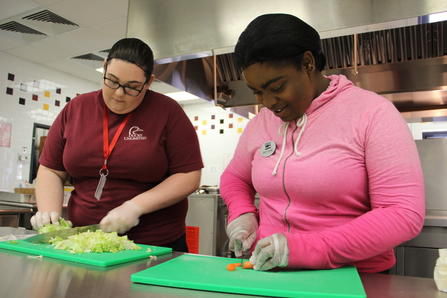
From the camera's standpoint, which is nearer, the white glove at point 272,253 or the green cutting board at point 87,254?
the white glove at point 272,253

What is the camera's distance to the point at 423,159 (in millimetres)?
2316

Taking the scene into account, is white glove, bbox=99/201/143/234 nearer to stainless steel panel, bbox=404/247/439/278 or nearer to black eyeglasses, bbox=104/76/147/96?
black eyeglasses, bbox=104/76/147/96

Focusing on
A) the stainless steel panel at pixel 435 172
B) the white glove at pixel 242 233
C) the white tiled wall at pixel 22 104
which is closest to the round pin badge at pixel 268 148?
the white glove at pixel 242 233

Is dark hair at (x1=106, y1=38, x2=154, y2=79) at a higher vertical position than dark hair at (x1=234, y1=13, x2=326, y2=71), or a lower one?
higher

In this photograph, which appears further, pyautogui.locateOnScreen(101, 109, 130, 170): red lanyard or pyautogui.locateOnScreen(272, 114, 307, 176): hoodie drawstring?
pyautogui.locateOnScreen(101, 109, 130, 170): red lanyard

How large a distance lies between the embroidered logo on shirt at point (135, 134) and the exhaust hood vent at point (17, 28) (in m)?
3.50

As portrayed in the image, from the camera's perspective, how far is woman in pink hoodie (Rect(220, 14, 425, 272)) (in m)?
0.87

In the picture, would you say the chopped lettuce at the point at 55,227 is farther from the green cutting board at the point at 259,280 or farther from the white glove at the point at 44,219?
the green cutting board at the point at 259,280

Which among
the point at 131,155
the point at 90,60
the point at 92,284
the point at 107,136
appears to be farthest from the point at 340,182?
Answer: the point at 90,60

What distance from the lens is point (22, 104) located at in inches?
211

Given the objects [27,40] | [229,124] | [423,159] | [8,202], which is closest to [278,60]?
[423,159]

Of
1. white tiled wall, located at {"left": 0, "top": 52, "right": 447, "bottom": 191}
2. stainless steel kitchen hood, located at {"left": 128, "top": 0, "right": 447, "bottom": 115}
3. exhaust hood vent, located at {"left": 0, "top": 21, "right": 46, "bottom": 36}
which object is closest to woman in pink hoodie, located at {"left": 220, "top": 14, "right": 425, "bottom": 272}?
stainless steel kitchen hood, located at {"left": 128, "top": 0, "right": 447, "bottom": 115}

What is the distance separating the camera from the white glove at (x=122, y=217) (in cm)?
127

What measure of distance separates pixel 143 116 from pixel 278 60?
2.19ft
